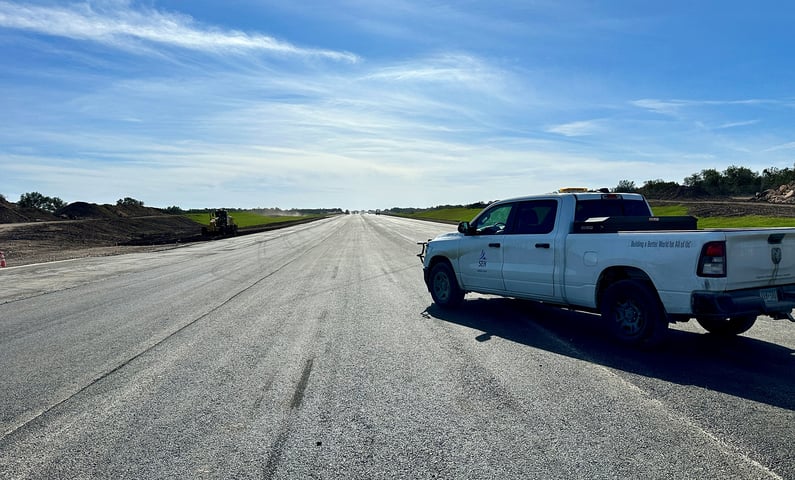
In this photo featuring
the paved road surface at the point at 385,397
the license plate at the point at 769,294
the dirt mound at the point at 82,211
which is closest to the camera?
the paved road surface at the point at 385,397

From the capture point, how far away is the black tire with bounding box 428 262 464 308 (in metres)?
9.78

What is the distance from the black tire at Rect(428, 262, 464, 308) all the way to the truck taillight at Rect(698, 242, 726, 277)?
4.49 m

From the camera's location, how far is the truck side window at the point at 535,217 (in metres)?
8.03

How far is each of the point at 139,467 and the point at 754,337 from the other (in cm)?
764

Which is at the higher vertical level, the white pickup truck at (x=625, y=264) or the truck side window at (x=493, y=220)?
the truck side window at (x=493, y=220)

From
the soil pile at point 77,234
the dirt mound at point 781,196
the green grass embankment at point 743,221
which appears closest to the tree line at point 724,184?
the dirt mound at point 781,196

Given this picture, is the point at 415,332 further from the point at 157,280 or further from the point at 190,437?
the point at 157,280

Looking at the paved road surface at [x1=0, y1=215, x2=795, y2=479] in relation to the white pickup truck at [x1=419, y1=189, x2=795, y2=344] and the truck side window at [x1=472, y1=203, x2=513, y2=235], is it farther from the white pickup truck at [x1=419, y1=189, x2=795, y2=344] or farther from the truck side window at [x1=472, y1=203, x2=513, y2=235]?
the truck side window at [x1=472, y1=203, x2=513, y2=235]

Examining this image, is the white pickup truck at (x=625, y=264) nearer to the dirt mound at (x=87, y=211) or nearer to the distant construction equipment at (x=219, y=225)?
the distant construction equipment at (x=219, y=225)

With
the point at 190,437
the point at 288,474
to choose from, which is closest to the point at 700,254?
the point at 288,474

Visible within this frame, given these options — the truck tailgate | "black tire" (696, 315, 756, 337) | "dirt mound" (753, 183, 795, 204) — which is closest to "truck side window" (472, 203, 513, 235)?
"black tire" (696, 315, 756, 337)

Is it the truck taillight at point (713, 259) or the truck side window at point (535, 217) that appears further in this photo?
the truck side window at point (535, 217)

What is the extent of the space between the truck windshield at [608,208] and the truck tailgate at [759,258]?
2149 millimetres

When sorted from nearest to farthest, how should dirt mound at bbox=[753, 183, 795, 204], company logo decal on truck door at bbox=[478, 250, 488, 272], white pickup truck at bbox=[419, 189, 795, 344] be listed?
white pickup truck at bbox=[419, 189, 795, 344]
company logo decal on truck door at bbox=[478, 250, 488, 272]
dirt mound at bbox=[753, 183, 795, 204]
